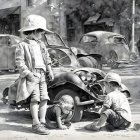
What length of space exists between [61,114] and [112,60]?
11.4 m

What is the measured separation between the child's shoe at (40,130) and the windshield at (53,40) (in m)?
3.78

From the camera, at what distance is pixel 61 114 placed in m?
5.73

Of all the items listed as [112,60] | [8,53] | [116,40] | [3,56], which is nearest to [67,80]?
[8,53]

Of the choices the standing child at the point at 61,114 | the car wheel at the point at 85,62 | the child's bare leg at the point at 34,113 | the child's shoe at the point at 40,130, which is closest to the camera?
the child's shoe at the point at 40,130

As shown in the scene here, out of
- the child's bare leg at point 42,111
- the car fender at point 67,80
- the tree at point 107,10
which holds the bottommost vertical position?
the child's bare leg at point 42,111

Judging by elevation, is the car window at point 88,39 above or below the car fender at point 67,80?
above

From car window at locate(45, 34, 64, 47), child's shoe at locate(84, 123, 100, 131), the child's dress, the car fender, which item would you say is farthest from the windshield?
child's shoe at locate(84, 123, 100, 131)

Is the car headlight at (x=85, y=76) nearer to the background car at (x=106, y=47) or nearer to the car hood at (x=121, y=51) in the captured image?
the background car at (x=106, y=47)

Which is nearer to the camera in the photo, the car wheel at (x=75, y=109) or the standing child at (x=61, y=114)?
the standing child at (x=61, y=114)

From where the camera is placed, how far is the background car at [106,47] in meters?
17.0

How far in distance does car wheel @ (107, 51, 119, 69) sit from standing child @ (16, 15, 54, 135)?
11.2 meters

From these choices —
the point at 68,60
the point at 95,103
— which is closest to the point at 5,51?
the point at 68,60

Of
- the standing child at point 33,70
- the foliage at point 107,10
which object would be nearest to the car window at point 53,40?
the standing child at point 33,70

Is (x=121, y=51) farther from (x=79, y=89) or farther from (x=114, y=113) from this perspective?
(x=114, y=113)
